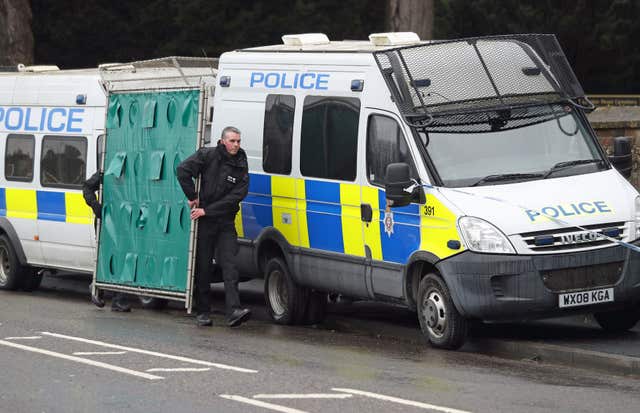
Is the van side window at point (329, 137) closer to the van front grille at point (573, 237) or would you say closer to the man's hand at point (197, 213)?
the man's hand at point (197, 213)

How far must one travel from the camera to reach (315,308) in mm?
14016

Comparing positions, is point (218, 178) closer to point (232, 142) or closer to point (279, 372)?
point (232, 142)

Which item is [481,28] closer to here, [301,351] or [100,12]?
[100,12]

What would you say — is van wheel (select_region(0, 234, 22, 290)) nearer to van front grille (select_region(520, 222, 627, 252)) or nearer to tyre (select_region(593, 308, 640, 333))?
tyre (select_region(593, 308, 640, 333))

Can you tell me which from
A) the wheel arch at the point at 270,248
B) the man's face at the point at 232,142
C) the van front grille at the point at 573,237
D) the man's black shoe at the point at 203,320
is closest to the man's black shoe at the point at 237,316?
the man's black shoe at the point at 203,320

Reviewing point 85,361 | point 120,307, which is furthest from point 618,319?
point 120,307

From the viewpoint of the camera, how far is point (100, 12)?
36.3m

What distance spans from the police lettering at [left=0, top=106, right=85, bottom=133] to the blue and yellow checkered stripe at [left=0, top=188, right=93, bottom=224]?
2.40 feet

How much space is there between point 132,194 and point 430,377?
5.71m

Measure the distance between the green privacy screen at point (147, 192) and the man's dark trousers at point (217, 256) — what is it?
0.29 meters

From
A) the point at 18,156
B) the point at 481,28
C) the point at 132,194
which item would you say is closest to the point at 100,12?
the point at 481,28

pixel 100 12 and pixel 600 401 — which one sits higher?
pixel 100 12

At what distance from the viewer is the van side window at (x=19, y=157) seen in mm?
17891

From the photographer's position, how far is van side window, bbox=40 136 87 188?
16906 mm
